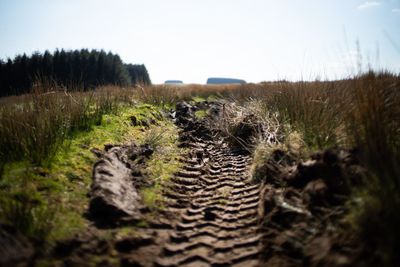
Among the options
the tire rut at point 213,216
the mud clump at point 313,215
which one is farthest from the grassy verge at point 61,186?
the mud clump at point 313,215

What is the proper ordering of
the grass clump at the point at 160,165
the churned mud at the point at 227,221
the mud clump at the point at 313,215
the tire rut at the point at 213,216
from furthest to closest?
1. the grass clump at the point at 160,165
2. the tire rut at the point at 213,216
3. the churned mud at the point at 227,221
4. the mud clump at the point at 313,215

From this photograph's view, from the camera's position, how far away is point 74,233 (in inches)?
93.6

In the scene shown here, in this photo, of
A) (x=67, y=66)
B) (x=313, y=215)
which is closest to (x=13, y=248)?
(x=313, y=215)

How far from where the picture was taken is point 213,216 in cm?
301

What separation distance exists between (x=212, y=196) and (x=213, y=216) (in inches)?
23.3

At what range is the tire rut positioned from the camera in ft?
7.62

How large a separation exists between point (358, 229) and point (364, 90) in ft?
5.03

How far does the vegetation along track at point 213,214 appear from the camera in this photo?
233 centimetres

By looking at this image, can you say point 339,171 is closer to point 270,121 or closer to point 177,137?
point 270,121

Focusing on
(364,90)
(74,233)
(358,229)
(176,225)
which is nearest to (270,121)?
(364,90)

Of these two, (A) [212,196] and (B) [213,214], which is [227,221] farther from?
(A) [212,196]

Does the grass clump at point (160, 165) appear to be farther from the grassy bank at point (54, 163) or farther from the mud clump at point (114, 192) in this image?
the mud clump at point (114, 192)

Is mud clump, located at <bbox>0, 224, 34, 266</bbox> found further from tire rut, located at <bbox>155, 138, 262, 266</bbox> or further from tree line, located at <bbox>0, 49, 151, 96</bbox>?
tree line, located at <bbox>0, 49, 151, 96</bbox>

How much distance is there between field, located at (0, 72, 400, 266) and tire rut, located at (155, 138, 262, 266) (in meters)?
0.01
